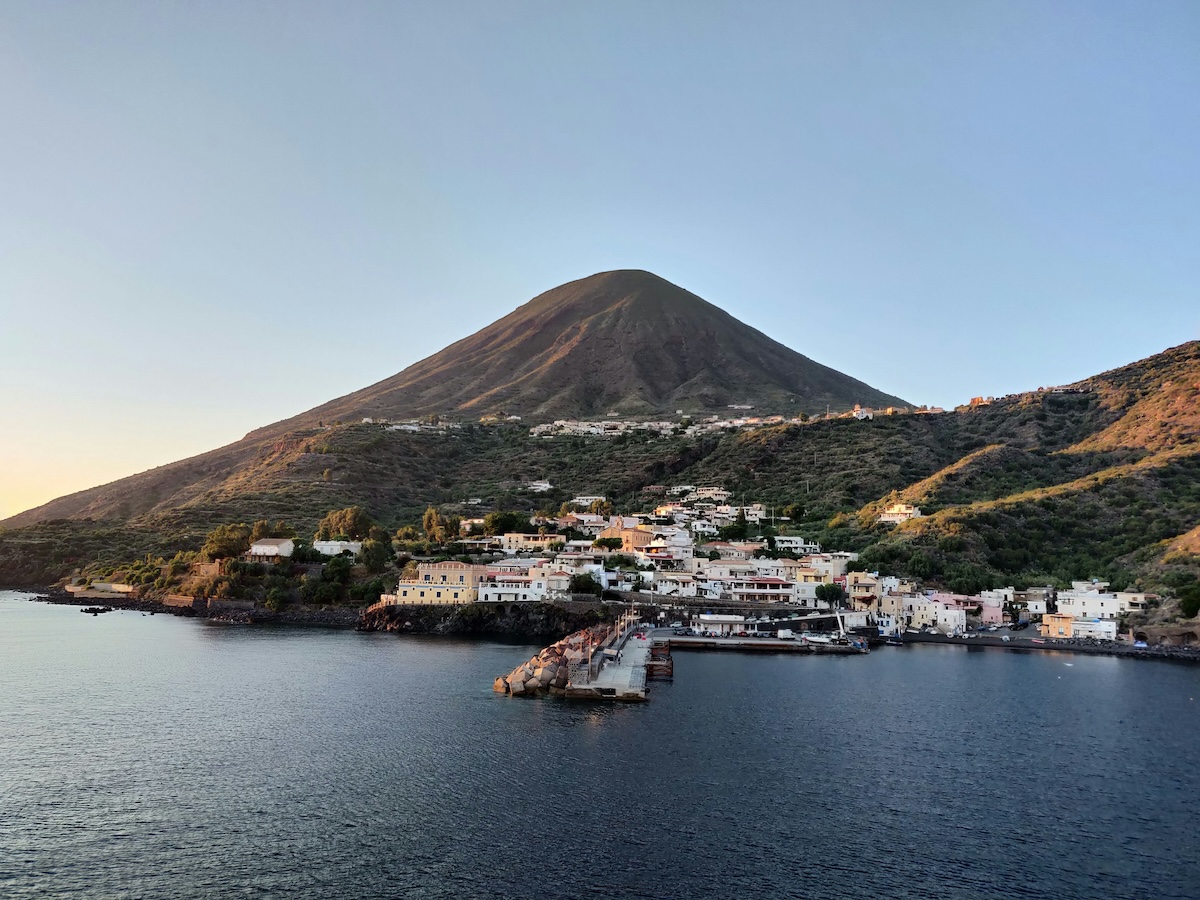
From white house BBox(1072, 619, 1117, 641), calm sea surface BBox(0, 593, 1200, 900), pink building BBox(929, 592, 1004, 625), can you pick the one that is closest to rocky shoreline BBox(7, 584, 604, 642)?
calm sea surface BBox(0, 593, 1200, 900)

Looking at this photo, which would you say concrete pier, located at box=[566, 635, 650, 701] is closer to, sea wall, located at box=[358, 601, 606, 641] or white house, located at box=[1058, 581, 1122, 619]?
sea wall, located at box=[358, 601, 606, 641]

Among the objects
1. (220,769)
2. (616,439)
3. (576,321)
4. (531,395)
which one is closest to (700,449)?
(616,439)

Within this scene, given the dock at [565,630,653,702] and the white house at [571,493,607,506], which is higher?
the white house at [571,493,607,506]

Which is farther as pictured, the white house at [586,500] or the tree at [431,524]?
the white house at [586,500]

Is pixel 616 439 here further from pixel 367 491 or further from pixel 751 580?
pixel 751 580

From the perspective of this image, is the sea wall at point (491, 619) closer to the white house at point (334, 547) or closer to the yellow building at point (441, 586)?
the yellow building at point (441, 586)

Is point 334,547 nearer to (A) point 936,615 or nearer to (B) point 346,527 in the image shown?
(B) point 346,527

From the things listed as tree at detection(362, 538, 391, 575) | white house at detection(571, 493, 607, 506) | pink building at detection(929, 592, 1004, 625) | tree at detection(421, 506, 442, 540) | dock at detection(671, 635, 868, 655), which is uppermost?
white house at detection(571, 493, 607, 506)

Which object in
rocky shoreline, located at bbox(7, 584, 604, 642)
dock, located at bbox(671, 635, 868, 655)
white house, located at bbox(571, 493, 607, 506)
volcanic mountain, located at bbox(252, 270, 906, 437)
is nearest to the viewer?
dock, located at bbox(671, 635, 868, 655)

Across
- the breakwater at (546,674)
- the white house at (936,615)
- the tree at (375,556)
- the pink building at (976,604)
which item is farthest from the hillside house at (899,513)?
the breakwater at (546,674)
